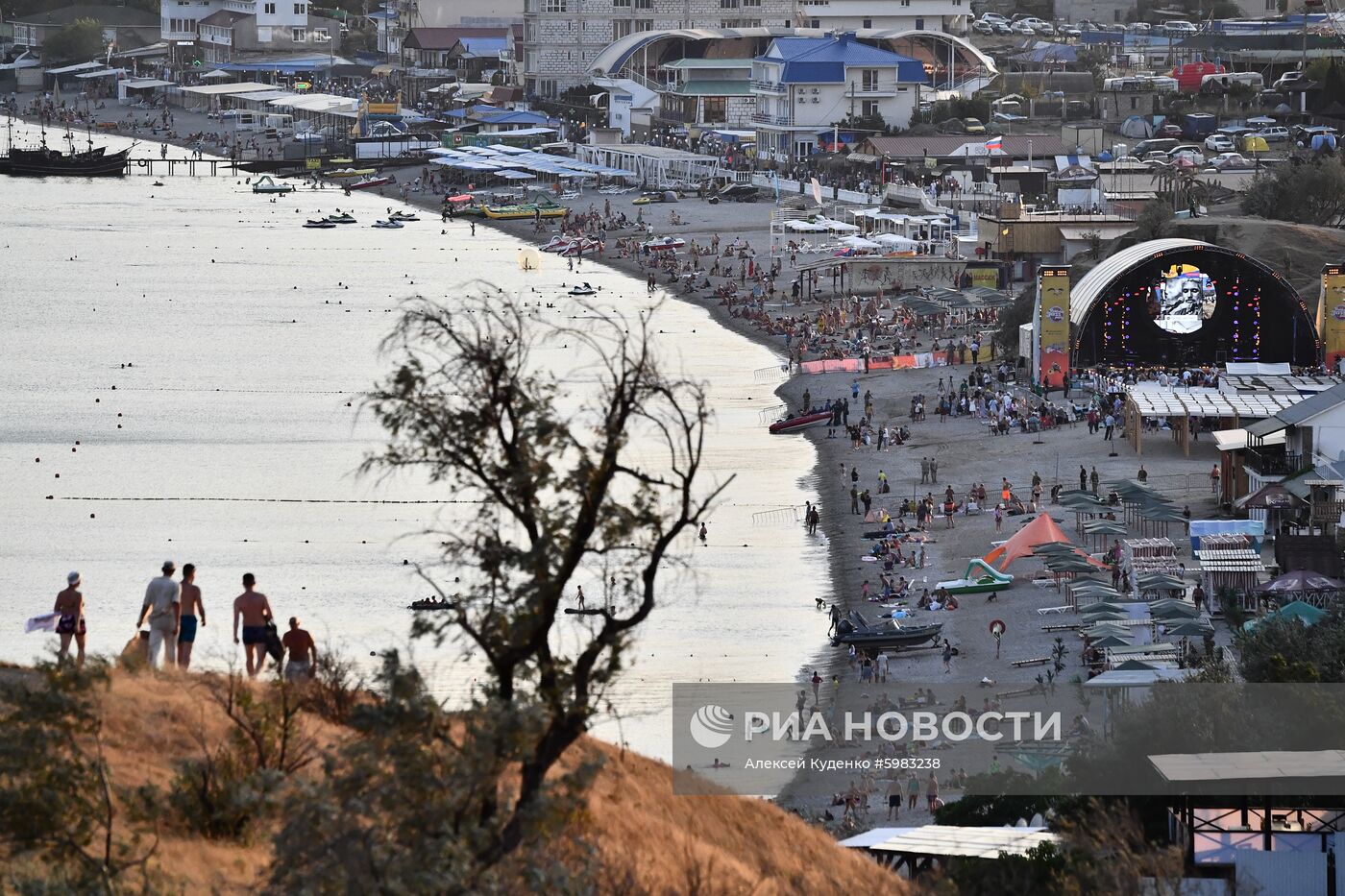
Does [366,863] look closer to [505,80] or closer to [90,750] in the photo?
[90,750]

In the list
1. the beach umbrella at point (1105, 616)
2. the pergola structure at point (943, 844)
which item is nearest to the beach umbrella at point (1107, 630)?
the beach umbrella at point (1105, 616)

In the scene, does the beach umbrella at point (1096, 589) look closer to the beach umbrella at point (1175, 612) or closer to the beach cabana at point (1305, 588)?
the beach umbrella at point (1175, 612)

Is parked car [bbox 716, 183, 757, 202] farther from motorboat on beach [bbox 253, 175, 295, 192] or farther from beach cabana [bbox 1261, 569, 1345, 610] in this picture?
beach cabana [bbox 1261, 569, 1345, 610]

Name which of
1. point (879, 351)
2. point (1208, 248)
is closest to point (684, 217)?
point (879, 351)

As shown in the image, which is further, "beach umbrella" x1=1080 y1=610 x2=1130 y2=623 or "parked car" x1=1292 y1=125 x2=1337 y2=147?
"parked car" x1=1292 y1=125 x2=1337 y2=147

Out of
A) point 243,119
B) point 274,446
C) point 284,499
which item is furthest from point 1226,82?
point 284,499

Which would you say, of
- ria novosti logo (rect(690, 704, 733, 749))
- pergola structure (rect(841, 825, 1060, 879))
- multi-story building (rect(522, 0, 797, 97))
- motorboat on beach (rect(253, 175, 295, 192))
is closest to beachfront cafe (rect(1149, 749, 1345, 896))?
pergola structure (rect(841, 825, 1060, 879))
